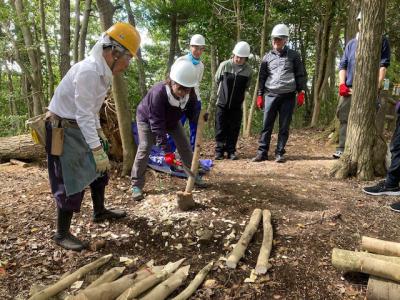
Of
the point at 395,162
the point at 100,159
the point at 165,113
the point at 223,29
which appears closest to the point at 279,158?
the point at 395,162

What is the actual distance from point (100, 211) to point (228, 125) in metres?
3.17

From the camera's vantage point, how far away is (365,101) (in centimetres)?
467

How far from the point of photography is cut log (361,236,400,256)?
2889mm

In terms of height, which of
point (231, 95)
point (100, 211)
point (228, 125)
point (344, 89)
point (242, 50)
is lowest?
point (100, 211)

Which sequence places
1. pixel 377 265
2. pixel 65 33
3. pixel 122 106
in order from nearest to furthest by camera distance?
1. pixel 377 265
2. pixel 122 106
3. pixel 65 33

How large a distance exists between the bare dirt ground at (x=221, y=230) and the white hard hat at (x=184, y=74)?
1.42 m

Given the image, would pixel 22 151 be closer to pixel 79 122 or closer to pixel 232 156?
pixel 232 156

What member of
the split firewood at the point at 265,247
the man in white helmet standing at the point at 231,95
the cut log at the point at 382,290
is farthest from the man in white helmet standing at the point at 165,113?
the cut log at the point at 382,290

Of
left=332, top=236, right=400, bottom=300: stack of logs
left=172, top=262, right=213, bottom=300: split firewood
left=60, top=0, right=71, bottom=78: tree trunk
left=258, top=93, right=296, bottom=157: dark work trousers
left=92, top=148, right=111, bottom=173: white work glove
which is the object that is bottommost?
left=172, top=262, right=213, bottom=300: split firewood

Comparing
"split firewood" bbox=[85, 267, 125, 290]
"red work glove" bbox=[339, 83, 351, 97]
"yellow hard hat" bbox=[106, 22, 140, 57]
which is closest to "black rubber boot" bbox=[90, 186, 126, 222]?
"split firewood" bbox=[85, 267, 125, 290]

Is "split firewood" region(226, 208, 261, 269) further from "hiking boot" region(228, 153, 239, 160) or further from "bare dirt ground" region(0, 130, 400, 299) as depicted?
"hiking boot" region(228, 153, 239, 160)

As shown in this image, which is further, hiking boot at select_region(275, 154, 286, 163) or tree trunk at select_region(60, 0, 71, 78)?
tree trunk at select_region(60, 0, 71, 78)

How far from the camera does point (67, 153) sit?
3082 millimetres

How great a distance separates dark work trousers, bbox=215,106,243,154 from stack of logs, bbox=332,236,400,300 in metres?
3.59
